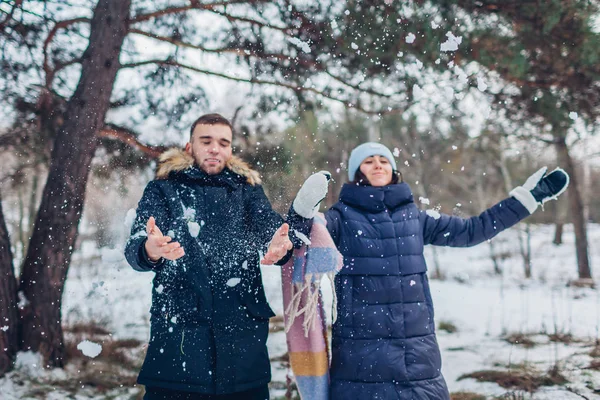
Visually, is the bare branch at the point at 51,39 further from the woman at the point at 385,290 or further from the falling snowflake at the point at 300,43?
the woman at the point at 385,290

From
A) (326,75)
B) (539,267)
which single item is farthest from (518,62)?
(539,267)

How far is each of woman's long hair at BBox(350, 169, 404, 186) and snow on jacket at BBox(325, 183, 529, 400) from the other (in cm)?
12

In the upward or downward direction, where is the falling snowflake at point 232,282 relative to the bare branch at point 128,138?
downward

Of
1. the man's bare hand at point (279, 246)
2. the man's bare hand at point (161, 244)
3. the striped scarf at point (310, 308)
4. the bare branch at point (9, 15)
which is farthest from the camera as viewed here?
the bare branch at point (9, 15)

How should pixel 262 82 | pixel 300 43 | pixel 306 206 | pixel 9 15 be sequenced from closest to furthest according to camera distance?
pixel 306 206
pixel 9 15
pixel 300 43
pixel 262 82

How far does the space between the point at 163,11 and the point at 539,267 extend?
12237mm

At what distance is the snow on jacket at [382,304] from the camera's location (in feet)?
7.47

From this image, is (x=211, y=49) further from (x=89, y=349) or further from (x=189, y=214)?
(x=89, y=349)

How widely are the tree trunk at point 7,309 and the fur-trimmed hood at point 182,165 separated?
231 cm

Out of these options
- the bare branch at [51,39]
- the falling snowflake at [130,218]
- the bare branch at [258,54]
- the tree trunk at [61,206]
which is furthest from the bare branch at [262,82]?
the falling snowflake at [130,218]

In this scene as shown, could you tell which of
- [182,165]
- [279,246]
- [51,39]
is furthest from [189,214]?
[51,39]

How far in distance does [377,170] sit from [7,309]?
10.6 feet

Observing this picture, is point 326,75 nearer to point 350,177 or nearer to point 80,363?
point 350,177

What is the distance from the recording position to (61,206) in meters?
3.99
